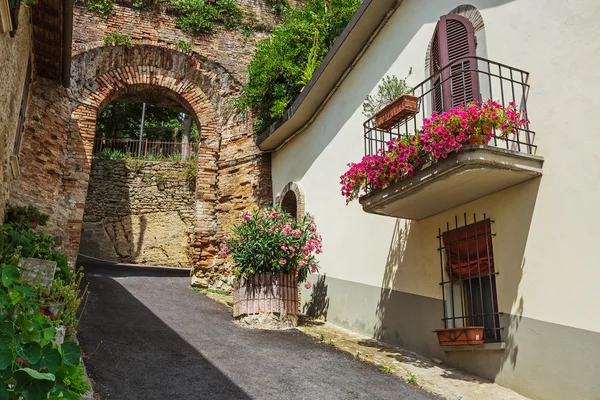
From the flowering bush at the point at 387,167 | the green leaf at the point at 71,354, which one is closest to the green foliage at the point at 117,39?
the flowering bush at the point at 387,167

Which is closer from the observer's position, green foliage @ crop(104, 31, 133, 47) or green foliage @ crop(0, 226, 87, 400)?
green foliage @ crop(0, 226, 87, 400)

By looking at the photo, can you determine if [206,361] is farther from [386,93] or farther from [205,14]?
[205,14]

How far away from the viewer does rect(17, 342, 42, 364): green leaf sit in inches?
93.1

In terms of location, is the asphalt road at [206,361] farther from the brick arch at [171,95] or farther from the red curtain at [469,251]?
the brick arch at [171,95]

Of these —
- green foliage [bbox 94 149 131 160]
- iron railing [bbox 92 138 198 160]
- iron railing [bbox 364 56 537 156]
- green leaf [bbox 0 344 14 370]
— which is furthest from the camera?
iron railing [bbox 92 138 198 160]

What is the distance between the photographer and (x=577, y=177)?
4879 millimetres

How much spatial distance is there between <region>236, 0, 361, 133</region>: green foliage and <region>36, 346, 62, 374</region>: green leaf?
29.9 ft

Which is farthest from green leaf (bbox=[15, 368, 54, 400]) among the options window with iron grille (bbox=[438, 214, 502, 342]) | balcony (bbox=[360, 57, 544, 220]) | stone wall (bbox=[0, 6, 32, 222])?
stone wall (bbox=[0, 6, 32, 222])

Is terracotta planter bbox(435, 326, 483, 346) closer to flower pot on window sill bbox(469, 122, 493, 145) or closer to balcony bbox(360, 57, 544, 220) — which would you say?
balcony bbox(360, 57, 544, 220)

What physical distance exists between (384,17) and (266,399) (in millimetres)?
6270

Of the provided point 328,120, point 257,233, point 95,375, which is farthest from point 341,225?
point 95,375

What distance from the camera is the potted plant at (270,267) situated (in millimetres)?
7934

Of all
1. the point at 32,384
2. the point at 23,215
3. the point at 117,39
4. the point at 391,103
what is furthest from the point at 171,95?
the point at 32,384

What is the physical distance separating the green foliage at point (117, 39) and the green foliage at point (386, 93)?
6817 mm
